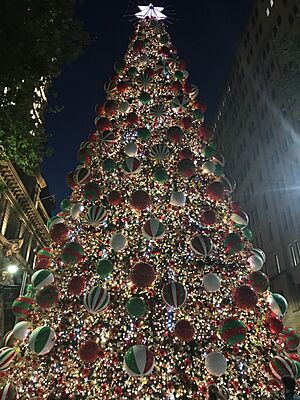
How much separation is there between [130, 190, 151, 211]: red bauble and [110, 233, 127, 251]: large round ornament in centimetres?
78

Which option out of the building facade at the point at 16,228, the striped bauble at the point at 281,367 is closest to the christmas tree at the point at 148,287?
the striped bauble at the point at 281,367

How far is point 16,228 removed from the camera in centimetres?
2569

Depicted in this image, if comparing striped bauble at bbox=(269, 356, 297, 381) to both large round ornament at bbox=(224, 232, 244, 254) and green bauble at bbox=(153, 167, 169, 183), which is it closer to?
large round ornament at bbox=(224, 232, 244, 254)

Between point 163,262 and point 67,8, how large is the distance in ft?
20.7

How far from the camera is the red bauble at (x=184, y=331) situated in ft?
19.8

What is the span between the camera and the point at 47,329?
615cm

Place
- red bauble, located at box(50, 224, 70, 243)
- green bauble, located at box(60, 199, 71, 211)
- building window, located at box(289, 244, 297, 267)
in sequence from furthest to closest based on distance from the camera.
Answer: building window, located at box(289, 244, 297, 267) → green bauble, located at box(60, 199, 71, 211) → red bauble, located at box(50, 224, 70, 243)

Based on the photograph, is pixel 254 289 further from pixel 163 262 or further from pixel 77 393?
pixel 77 393

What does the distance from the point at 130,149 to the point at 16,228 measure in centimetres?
2040

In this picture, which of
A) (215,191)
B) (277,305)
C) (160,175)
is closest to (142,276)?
(160,175)

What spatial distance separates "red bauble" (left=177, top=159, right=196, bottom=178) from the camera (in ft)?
26.3

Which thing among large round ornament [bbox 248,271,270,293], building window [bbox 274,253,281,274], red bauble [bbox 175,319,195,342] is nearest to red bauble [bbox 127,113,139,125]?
large round ornament [bbox 248,271,270,293]

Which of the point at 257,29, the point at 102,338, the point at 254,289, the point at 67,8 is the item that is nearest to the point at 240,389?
the point at 254,289

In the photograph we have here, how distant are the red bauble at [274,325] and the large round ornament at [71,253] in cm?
444
